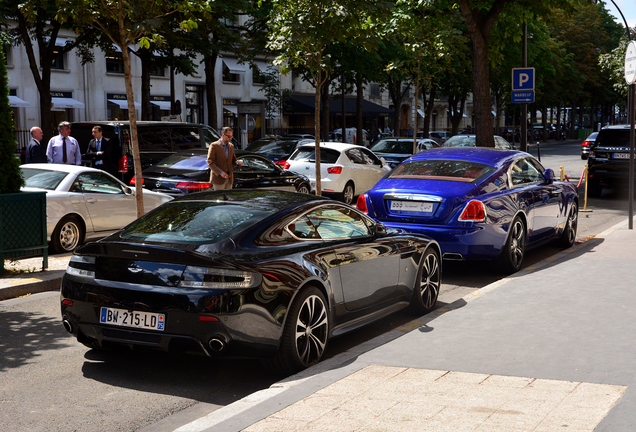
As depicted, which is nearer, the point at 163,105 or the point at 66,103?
the point at 66,103

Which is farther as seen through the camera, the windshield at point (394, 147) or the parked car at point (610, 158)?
the windshield at point (394, 147)

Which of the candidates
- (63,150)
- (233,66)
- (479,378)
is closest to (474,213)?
(479,378)

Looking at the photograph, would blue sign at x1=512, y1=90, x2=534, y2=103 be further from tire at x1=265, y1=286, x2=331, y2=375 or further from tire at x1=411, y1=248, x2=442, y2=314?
tire at x1=265, y1=286, x2=331, y2=375

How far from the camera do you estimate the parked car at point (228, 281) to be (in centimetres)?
504

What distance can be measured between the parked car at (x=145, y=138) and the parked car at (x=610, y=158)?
33.1 ft

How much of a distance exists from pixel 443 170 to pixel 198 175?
6069 millimetres

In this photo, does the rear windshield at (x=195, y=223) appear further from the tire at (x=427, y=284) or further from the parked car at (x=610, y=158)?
the parked car at (x=610, y=158)

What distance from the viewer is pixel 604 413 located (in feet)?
13.9

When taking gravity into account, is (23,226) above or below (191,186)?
below

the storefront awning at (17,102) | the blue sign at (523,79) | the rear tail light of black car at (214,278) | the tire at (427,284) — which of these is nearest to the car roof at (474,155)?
the tire at (427,284)

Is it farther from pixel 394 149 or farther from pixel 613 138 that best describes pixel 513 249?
pixel 394 149

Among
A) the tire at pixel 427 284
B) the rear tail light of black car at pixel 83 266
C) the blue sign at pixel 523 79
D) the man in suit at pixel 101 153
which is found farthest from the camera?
the blue sign at pixel 523 79

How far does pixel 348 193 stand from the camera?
1869 centimetres

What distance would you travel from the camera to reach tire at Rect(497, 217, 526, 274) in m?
9.30
